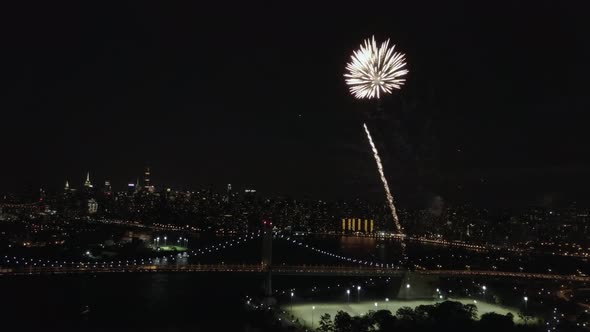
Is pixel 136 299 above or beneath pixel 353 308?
beneath

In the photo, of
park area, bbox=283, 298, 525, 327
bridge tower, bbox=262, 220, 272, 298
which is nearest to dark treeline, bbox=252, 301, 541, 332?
park area, bbox=283, 298, 525, 327

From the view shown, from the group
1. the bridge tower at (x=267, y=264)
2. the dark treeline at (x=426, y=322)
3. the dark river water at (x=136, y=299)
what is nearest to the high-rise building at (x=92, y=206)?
the dark river water at (x=136, y=299)

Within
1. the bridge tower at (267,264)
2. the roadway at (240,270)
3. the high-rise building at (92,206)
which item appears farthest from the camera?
the high-rise building at (92,206)

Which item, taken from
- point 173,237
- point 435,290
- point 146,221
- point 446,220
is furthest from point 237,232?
point 435,290

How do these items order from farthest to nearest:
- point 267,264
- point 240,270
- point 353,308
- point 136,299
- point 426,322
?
point 267,264 → point 240,270 → point 136,299 → point 353,308 → point 426,322

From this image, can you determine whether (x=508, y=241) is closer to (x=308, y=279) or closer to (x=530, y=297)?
(x=308, y=279)

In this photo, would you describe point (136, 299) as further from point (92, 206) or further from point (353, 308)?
point (92, 206)

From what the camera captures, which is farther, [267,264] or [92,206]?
[92,206]

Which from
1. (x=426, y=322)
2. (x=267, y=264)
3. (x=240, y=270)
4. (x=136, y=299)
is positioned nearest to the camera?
(x=426, y=322)

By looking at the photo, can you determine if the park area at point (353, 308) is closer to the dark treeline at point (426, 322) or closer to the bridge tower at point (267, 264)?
the dark treeline at point (426, 322)

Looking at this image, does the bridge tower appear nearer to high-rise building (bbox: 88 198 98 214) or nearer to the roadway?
the roadway

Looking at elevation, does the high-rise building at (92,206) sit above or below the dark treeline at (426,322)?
above

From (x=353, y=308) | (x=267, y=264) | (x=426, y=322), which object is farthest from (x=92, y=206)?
(x=426, y=322)
